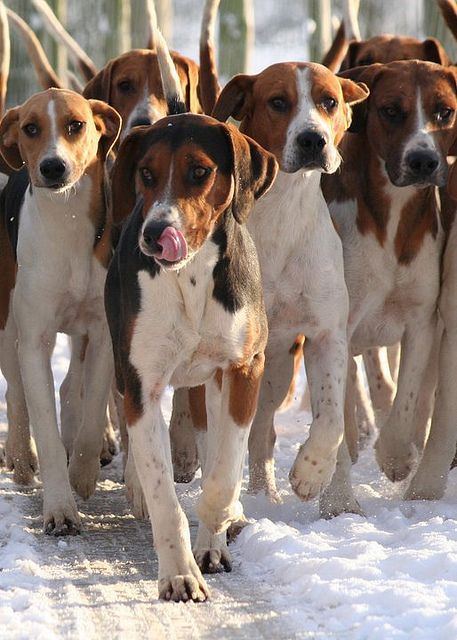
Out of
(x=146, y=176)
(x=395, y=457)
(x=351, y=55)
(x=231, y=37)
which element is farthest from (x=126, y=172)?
(x=231, y=37)

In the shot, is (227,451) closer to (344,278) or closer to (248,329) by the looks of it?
(248,329)

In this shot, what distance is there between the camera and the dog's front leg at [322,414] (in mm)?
5848

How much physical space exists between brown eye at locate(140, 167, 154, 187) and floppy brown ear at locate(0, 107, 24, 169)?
65.4 inches

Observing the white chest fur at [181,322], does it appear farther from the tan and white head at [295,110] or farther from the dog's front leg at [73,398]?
the dog's front leg at [73,398]

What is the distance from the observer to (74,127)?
20.6 ft

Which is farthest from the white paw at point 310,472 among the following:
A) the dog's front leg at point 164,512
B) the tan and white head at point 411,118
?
the tan and white head at point 411,118

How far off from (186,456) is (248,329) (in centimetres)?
191

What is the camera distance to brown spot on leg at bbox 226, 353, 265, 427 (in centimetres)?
508

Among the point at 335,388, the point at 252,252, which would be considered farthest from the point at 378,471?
the point at 252,252

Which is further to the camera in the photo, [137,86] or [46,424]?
[137,86]

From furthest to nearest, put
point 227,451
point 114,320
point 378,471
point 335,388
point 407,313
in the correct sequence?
point 378,471 → point 407,313 → point 335,388 → point 114,320 → point 227,451

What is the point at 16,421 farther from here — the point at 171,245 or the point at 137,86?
the point at 171,245

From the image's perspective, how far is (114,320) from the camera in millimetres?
5391

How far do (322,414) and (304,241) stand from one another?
26.7 inches
